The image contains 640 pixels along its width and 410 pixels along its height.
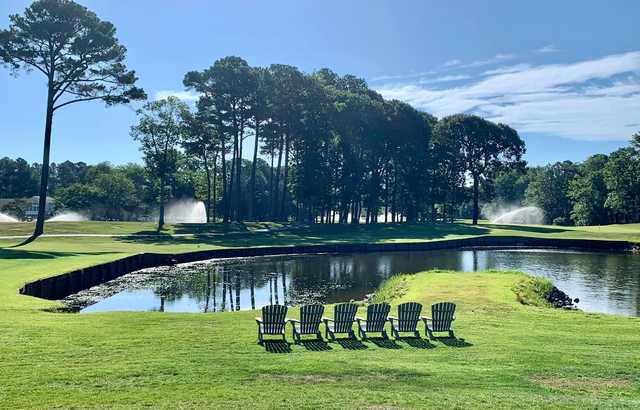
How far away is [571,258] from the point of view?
187 feet

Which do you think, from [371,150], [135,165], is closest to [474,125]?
[371,150]

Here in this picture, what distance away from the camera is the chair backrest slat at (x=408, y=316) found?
16.5 metres

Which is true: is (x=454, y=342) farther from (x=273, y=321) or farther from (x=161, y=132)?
(x=161, y=132)

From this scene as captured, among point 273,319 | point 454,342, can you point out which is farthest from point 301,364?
point 454,342

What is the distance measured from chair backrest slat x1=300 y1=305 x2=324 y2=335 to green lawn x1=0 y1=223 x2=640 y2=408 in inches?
37.6

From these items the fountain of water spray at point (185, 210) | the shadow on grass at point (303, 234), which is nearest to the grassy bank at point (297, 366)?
the shadow on grass at point (303, 234)

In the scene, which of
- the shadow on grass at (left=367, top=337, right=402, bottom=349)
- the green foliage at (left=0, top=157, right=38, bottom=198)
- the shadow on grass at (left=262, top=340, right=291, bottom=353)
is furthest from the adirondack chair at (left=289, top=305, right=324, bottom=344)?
the green foliage at (left=0, top=157, right=38, bottom=198)

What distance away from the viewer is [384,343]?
15719 mm

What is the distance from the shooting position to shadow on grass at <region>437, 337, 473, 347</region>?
15438 mm

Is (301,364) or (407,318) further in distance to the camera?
(407,318)

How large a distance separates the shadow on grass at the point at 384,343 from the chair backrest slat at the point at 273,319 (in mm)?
2650

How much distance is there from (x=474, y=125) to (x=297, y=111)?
38.4 meters

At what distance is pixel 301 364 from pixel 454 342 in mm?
5121

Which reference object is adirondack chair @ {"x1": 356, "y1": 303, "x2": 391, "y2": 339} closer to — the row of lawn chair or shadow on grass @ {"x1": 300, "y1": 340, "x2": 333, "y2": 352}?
the row of lawn chair
